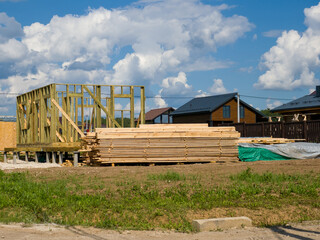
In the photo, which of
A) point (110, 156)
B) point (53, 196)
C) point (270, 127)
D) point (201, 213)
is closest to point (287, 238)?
point (201, 213)

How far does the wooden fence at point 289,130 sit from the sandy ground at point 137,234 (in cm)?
1649

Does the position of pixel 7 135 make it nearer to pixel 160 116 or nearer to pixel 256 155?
pixel 256 155

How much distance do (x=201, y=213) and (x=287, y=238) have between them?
5.97 feet

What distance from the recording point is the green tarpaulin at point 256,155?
18823 millimetres

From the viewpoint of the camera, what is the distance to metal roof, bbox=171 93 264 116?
5664cm

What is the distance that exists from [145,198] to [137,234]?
209 centimetres

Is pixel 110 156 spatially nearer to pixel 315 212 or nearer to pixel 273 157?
pixel 273 157

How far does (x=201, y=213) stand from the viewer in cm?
832

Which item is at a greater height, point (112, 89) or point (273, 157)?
point (112, 89)

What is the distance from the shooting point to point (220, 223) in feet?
24.9

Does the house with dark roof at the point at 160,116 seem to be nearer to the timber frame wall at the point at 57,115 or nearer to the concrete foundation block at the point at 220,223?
the timber frame wall at the point at 57,115

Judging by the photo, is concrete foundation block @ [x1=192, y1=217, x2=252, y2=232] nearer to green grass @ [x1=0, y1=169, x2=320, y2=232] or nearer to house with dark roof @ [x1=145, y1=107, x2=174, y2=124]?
green grass @ [x1=0, y1=169, x2=320, y2=232]

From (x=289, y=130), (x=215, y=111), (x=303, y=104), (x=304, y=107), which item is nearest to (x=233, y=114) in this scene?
(x=215, y=111)

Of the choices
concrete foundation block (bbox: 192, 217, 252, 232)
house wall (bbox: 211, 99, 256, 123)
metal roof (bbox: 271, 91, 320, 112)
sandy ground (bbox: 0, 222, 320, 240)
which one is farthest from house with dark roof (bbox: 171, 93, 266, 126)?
sandy ground (bbox: 0, 222, 320, 240)
